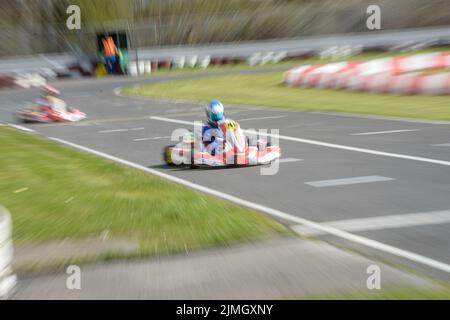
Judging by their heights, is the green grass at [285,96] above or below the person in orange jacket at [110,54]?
below

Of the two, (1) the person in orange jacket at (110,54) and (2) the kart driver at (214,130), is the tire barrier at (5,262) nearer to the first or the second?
(2) the kart driver at (214,130)

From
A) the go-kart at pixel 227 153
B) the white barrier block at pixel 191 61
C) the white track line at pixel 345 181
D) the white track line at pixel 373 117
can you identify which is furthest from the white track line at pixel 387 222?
the white barrier block at pixel 191 61

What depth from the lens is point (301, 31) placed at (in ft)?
170

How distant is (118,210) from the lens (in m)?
8.32

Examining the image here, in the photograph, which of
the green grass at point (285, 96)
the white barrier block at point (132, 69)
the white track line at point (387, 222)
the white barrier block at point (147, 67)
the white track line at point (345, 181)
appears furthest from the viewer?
the white barrier block at point (147, 67)

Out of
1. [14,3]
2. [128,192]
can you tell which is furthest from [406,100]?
[14,3]

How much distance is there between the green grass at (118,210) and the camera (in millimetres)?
7117

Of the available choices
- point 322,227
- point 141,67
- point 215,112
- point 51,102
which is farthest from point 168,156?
point 141,67

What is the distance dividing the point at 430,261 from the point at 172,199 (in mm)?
3606

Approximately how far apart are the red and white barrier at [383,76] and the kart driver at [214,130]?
36.6 feet

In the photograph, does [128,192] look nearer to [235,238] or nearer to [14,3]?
[235,238]

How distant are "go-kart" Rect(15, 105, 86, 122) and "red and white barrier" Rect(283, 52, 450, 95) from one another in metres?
9.06

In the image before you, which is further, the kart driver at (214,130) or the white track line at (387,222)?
the kart driver at (214,130)

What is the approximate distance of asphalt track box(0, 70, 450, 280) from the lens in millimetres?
7344
